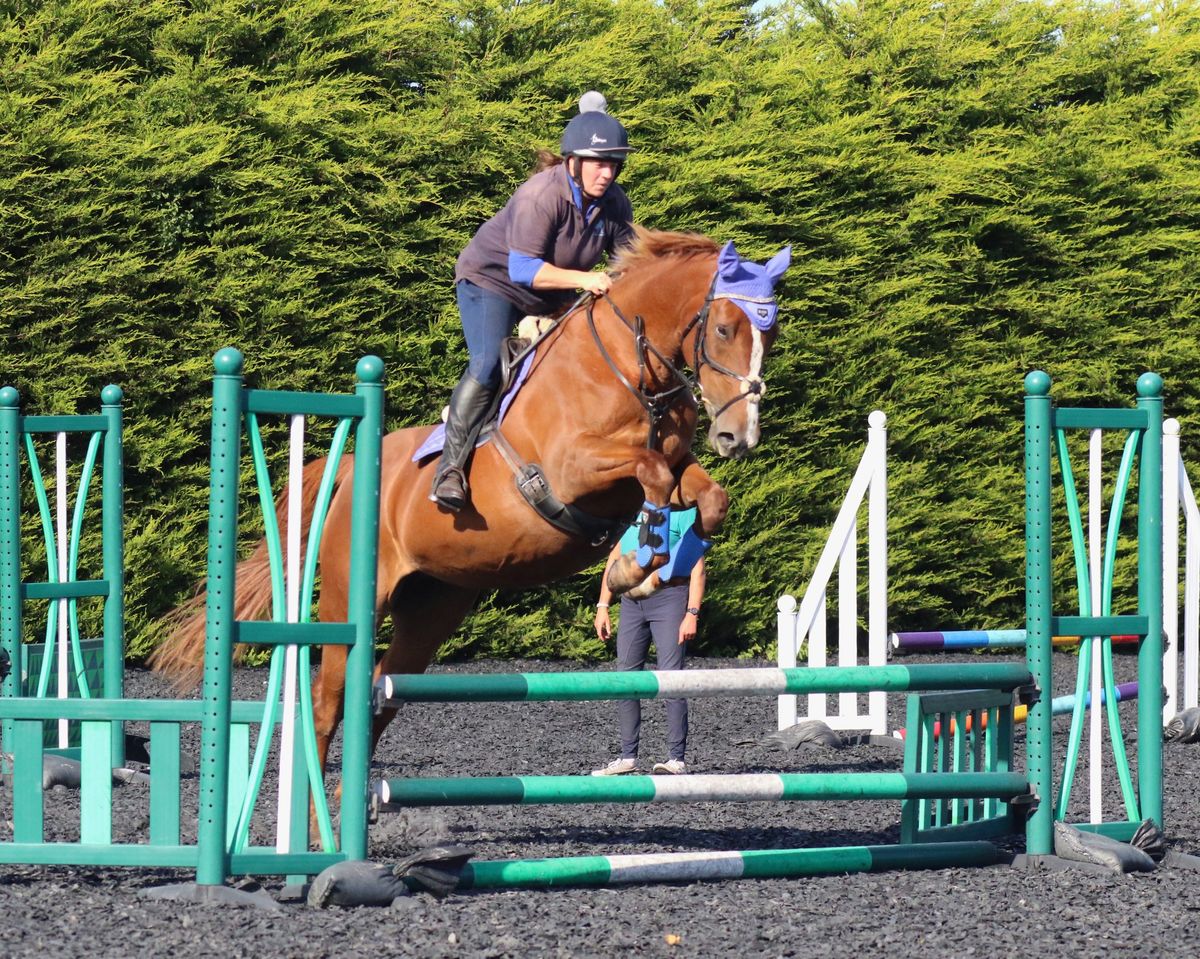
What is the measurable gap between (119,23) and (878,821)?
5.61 meters

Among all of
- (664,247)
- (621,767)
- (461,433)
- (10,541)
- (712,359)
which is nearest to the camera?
(712,359)

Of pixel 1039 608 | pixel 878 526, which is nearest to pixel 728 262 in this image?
pixel 1039 608

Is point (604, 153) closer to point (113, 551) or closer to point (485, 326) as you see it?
point (485, 326)

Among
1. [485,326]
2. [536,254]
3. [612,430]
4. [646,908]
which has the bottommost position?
[646,908]

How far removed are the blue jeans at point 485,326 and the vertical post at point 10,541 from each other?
1.85 metres

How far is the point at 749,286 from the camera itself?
4.69 meters

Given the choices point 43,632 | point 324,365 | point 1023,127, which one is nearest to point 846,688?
point 324,365

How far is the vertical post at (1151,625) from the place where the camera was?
502cm

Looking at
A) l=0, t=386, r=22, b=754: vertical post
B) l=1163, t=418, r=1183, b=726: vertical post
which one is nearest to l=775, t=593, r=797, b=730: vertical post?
l=1163, t=418, r=1183, b=726: vertical post

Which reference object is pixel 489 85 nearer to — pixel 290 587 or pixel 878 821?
pixel 878 821

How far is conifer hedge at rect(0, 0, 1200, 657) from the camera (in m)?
8.32

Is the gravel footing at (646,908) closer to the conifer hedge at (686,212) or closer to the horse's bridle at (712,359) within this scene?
the horse's bridle at (712,359)

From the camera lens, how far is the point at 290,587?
4.15 meters

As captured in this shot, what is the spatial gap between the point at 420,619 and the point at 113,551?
4.92ft
